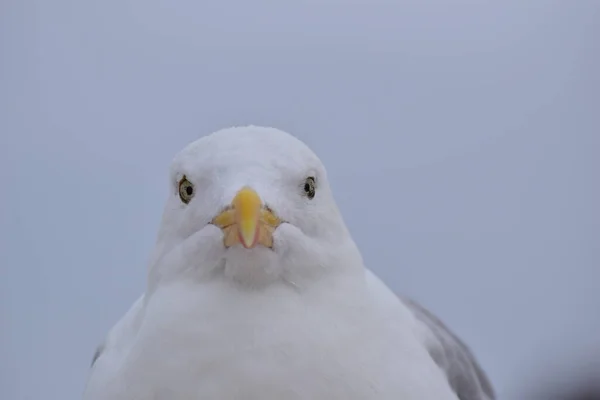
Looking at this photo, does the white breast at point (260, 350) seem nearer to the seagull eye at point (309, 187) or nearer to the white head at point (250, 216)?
the white head at point (250, 216)

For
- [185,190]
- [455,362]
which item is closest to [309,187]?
[185,190]

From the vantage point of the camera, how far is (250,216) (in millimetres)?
921

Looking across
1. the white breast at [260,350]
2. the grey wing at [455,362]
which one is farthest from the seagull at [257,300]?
the grey wing at [455,362]

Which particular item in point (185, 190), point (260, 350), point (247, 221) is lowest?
point (260, 350)

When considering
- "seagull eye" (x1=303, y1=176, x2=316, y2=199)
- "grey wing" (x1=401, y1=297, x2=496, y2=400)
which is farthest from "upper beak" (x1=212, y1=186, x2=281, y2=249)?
"grey wing" (x1=401, y1=297, x2=496, y2=400)

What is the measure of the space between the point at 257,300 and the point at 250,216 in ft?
0.43

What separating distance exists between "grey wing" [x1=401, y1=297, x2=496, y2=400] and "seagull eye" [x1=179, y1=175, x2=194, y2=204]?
475 millimetres

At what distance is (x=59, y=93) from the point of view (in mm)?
2143

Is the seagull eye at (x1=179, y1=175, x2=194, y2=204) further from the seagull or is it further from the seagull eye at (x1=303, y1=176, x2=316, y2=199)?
the seagull eye at (x1=303, y1=176, x2=316, y2=199)

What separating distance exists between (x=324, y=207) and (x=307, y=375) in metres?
0.25

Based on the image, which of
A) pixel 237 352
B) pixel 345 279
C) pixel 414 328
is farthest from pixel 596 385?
pixel 237 352

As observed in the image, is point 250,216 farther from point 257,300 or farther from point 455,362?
point 455,362

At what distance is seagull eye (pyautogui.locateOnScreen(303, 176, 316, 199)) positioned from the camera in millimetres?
1077

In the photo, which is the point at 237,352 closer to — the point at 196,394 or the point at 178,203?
the point at 196,394
